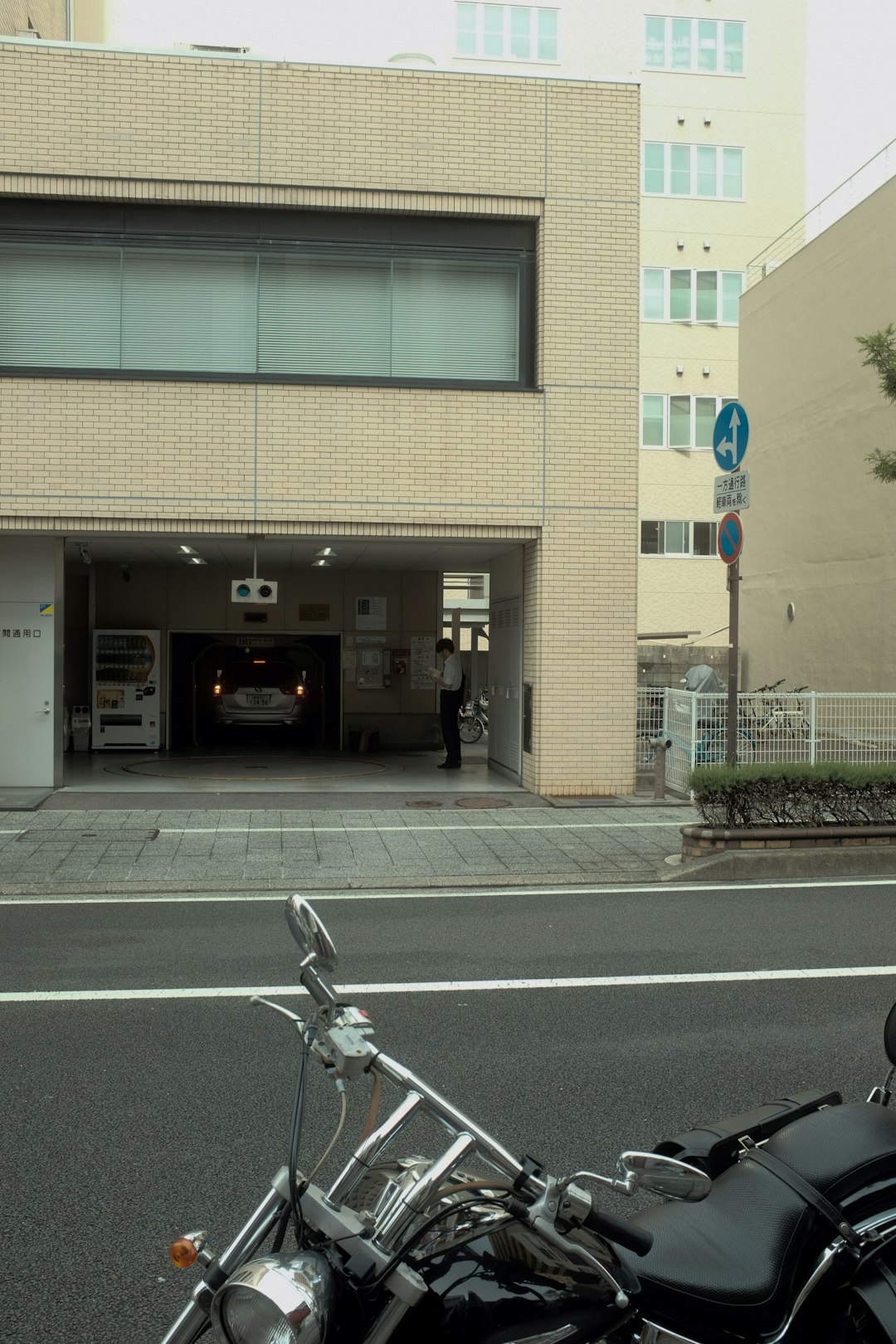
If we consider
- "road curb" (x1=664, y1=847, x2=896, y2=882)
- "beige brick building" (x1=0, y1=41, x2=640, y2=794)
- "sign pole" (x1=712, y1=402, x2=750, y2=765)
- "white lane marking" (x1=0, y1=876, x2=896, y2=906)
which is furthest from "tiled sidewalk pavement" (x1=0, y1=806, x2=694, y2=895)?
"beige brick building" (x1=0, y1=41, x2=640, y2=794)

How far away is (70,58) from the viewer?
14.4 m

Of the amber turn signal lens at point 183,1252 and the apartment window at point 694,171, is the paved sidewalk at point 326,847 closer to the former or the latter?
the amber turn signal lens at point 183,1252

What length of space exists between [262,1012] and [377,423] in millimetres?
9630

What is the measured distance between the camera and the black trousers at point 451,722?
59.3 ft

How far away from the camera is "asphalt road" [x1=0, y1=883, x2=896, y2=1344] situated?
4.04 m

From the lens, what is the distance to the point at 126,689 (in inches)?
780

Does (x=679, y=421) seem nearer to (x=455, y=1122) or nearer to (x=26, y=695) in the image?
(x=26, y=695)

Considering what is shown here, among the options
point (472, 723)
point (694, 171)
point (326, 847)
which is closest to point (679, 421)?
point (694, 171)

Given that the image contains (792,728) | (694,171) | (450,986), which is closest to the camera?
(450,986)

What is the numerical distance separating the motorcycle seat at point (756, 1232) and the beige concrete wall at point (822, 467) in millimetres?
18559

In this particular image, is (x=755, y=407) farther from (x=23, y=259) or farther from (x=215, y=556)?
(x=23, y=259)

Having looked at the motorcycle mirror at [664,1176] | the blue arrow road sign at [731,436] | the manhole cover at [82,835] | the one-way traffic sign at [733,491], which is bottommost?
the manhole cover at [82,835]

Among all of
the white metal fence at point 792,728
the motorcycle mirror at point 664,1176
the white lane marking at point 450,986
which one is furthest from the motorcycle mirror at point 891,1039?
the white metal fence at point 792,728

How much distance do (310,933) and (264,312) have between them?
1367cm
